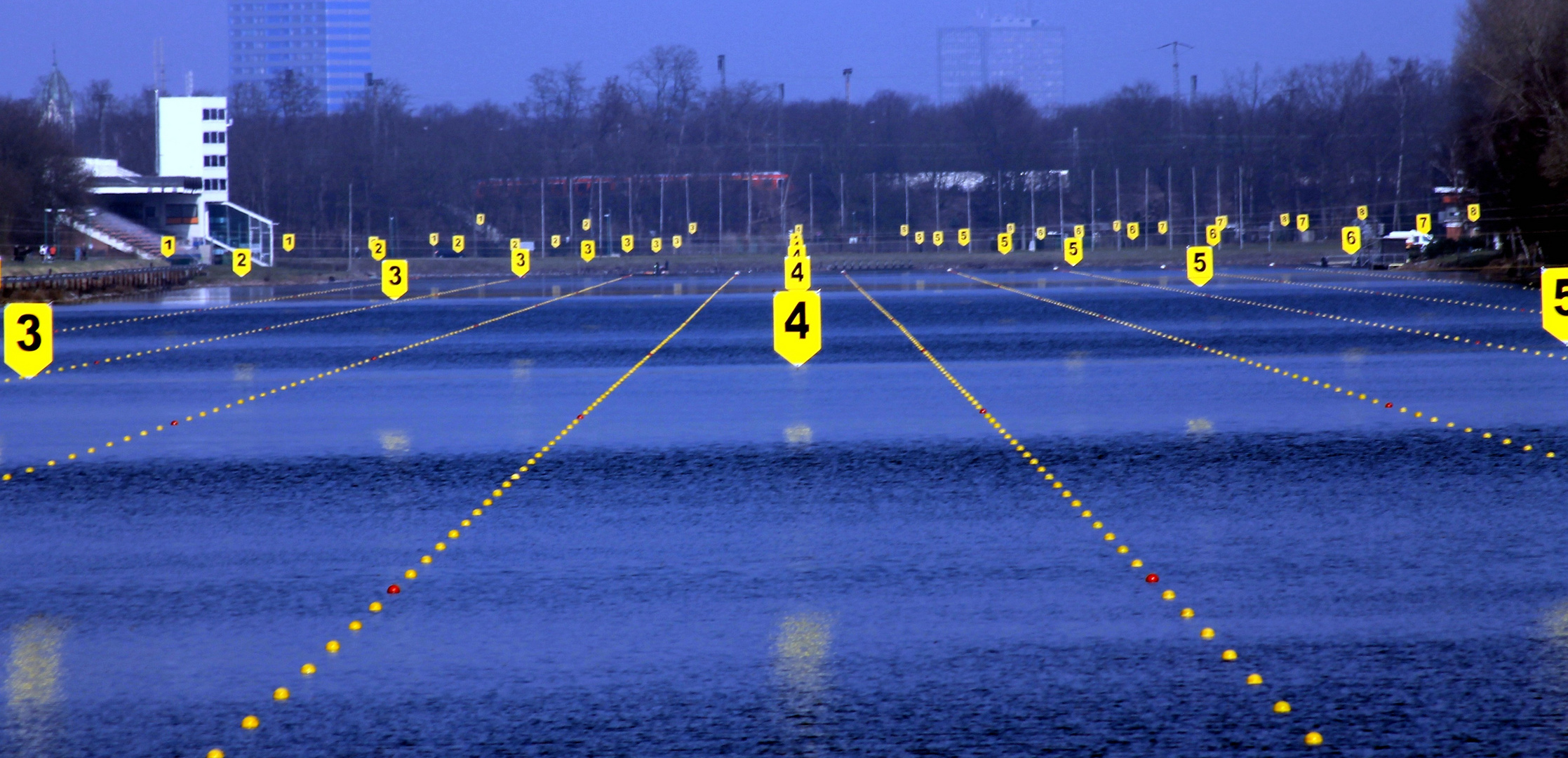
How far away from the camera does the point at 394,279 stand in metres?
52.9

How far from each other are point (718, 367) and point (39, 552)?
14.7 meters

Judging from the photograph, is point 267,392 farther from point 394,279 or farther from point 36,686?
point 394,279

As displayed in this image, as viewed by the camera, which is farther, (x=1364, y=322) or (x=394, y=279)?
(x=394, y=279)

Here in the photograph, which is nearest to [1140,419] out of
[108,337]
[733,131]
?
[108,337]

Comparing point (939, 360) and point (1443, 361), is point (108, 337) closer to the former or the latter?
point (939, 360)

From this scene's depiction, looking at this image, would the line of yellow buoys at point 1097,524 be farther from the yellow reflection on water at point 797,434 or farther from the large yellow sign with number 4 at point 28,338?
the large yellow sign with number 4 at point 28,338

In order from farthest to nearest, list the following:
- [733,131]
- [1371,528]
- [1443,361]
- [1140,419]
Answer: [733,131]
[1443,361]
[1140,419]
[1371,528]

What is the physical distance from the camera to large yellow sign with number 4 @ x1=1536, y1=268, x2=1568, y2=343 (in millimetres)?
25516

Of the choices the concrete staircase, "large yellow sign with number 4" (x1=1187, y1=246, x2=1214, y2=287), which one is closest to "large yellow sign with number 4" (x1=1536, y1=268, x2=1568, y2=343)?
"large yellow sign with number 4" (x1=1187, y1=246, x2=1214, y2=287)

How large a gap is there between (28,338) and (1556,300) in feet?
72.5

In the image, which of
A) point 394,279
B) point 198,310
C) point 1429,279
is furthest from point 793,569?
point 1429,279

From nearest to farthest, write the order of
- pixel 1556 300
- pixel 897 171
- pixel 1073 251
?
pixel 1556 300, pixel 1073 251, pixel 897 171

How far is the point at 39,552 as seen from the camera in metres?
11.2

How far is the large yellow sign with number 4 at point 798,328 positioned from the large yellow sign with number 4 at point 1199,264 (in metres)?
27.6
